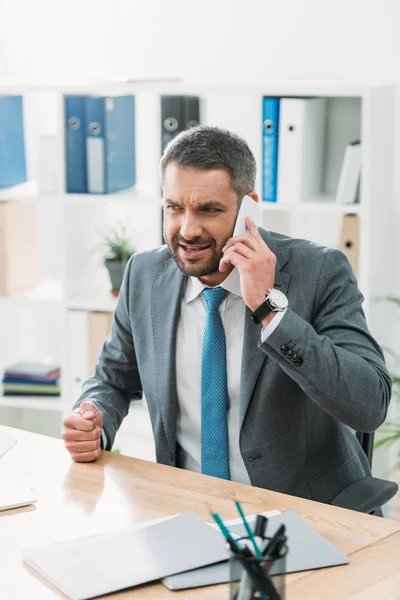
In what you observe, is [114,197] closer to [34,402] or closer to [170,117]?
[170,117]

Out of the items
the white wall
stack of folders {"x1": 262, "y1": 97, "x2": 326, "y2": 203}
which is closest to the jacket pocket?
stack of folders {"x1": 262, "y1": 97, "x2": 326, "y2": 203}

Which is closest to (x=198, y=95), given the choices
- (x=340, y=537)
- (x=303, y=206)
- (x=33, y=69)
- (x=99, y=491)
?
(x=303, y=206)

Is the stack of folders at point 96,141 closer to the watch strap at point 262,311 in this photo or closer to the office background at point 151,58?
the office background at point 151,58

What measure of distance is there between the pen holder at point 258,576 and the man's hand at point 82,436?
2.55 feet

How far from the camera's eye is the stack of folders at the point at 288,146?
316cm

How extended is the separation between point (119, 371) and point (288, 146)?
1196 mm

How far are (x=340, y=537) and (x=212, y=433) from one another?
590 millimetres

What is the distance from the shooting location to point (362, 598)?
1394mm

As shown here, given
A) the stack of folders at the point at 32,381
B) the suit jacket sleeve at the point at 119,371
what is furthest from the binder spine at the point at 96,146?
the suit jacket sleeve at the point at 119,371

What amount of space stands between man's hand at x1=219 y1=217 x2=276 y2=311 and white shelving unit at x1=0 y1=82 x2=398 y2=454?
119cm

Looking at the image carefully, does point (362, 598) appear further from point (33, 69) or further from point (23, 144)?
point (33, 69)

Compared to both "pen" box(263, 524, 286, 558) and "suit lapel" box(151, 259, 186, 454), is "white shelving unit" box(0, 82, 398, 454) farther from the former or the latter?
"pen" box(263, 524, 286, 558)

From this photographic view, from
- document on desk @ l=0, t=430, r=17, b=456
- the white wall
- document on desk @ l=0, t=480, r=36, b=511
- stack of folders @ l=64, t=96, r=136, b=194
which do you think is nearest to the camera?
document on desk @ l=0, t=480, r=36, b=511

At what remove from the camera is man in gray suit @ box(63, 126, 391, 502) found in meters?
1.99
